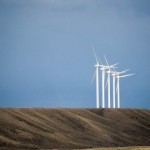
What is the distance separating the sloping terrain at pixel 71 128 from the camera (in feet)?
299

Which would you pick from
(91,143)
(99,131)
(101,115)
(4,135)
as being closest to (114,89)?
(101,115)

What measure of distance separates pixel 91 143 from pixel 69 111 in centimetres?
2398

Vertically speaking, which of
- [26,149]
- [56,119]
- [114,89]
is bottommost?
[26,149]

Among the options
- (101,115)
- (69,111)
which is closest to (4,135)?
(69,111)

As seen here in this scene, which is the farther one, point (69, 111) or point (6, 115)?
point (69, 111)

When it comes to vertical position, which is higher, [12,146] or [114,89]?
[114,89]

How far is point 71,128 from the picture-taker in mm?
108438

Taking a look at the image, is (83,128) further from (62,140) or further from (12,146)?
(12,146)

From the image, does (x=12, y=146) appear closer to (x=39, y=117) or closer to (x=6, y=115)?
(x=6, y=115)

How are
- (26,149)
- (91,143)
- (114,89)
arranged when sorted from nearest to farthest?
(26,149), (91,143), (114,89)

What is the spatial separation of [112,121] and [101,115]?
4489mm

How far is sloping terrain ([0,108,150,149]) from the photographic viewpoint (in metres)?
91.2

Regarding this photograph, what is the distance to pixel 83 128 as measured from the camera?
10969 cm

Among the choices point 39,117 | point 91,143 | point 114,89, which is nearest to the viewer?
point 91,143
